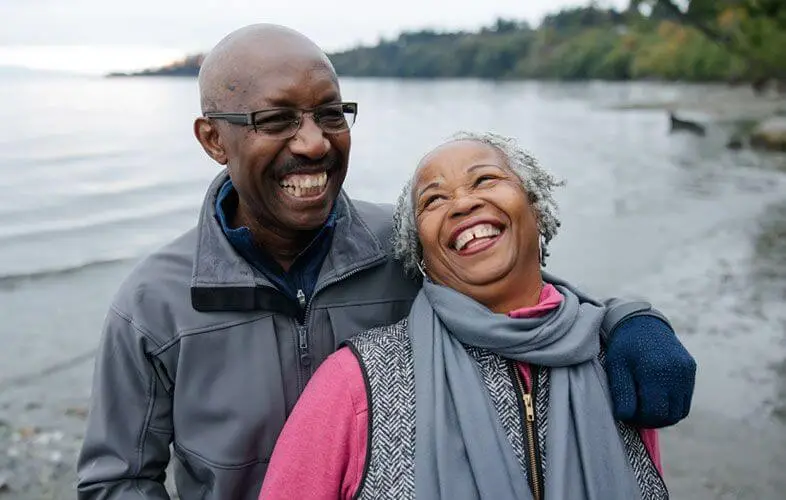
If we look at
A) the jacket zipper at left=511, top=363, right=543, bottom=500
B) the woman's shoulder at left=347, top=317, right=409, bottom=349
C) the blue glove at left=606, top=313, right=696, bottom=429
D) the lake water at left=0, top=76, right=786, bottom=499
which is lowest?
the lake water at left=0, top=76, right=786, bottom=499

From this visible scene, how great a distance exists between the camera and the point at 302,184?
2520mm

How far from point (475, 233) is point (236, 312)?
846 millimetres


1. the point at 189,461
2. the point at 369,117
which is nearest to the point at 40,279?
the point at 189,461

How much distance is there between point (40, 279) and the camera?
11.7 meters

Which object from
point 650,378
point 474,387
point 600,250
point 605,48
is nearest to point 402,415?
point 474,387

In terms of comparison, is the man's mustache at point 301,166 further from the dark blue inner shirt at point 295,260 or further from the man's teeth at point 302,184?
the dark blue inner shirt at point 295,260

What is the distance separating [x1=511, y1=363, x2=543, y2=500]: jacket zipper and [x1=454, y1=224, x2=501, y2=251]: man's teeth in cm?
41

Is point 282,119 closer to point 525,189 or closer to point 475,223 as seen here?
point 475,223

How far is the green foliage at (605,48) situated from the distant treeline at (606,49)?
8cm

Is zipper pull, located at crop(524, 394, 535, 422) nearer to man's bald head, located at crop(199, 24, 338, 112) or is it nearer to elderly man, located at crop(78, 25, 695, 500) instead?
elderly man, located at crop(78, 25, 695, 500)

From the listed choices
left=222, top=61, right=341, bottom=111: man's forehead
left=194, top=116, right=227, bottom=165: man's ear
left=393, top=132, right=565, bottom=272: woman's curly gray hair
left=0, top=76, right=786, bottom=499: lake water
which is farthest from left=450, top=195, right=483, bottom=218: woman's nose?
left=194, top=116, right=227, bottom=165: man's ear

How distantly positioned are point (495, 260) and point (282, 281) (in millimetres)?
779

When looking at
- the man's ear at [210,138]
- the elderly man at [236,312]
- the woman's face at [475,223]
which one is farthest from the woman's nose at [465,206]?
the man's ear at [210,138]

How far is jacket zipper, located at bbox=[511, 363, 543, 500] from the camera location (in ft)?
6.95
